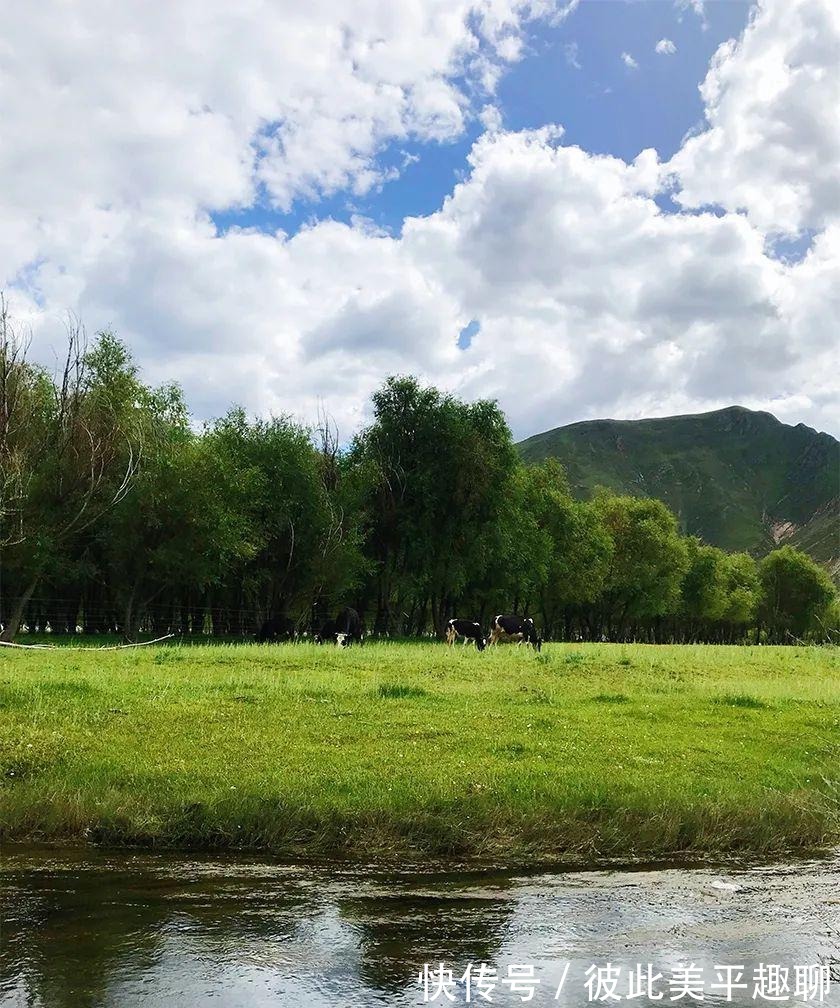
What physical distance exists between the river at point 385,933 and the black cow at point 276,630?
37328 millimetres

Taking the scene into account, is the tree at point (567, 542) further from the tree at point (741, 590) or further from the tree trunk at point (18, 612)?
the tree trunk at point (18, 612)

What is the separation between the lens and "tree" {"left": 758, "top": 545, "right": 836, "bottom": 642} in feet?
466

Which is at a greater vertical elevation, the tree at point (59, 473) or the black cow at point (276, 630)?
the tree at point (59, 473)

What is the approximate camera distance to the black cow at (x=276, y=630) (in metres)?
51.7

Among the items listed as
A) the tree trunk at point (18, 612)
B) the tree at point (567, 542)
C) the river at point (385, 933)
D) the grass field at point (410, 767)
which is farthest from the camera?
the tree at point (567, 542)

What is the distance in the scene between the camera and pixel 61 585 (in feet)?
177

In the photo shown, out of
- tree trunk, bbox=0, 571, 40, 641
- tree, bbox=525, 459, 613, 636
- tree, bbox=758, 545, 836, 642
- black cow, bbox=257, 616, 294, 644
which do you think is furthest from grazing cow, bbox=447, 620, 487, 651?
tree, bbox=758, 545, 836, 642

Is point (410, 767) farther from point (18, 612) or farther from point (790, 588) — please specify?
point (790, 588)

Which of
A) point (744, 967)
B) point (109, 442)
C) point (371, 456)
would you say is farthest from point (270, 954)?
point (371, 456)

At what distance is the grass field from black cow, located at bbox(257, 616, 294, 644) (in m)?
26.9

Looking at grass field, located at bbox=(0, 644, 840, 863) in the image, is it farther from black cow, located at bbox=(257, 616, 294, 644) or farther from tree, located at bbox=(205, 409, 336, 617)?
tree, located at bbox=(205, 409, 336, 617)

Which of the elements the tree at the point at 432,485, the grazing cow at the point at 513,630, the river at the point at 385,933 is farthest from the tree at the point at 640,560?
the river at the point at 385,933

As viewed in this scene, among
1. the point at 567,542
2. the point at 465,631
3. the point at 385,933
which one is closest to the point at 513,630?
the point at 465,631

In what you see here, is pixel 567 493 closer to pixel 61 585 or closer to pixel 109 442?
pixel 61 585
